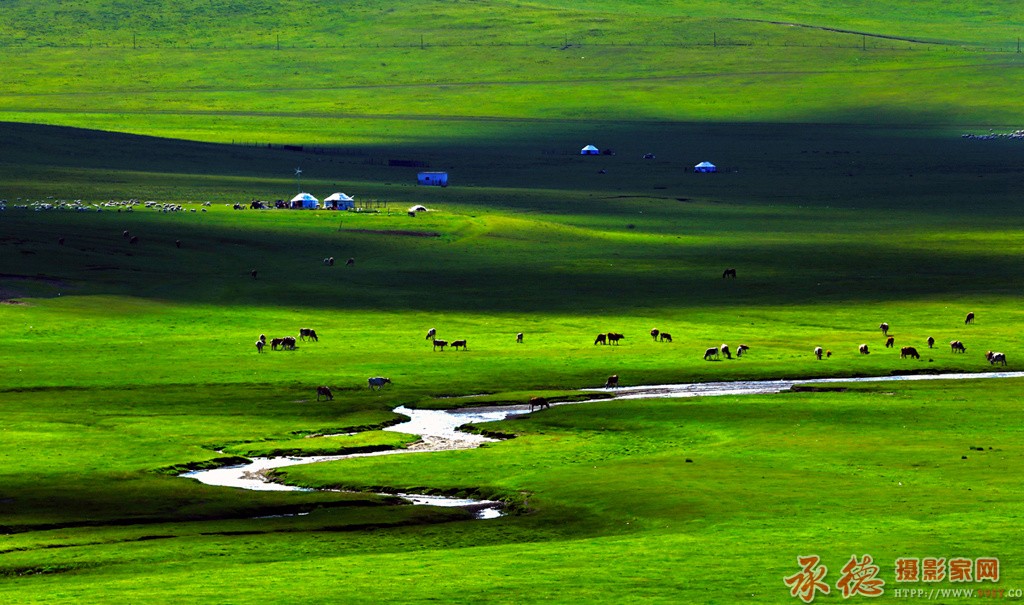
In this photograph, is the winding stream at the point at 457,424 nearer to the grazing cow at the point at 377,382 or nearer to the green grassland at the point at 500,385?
the green grassland at the point at 500,385

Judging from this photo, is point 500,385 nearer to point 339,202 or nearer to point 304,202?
point 339,202

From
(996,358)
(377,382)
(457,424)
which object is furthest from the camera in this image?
(996,358)

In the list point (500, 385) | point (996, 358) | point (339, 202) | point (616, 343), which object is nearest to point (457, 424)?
point (500, 385)

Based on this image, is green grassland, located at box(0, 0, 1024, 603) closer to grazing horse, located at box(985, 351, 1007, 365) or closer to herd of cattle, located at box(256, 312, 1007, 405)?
grazing horse, located at box(985, 351, 1007, 365)

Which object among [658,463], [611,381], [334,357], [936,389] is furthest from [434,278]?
[658,463]

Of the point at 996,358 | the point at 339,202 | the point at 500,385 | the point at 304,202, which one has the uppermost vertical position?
the point at 304,202

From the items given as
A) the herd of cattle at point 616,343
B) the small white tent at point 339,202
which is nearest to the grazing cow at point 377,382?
the herd of cattle at point 616,343
